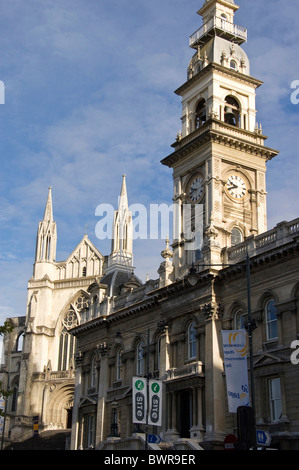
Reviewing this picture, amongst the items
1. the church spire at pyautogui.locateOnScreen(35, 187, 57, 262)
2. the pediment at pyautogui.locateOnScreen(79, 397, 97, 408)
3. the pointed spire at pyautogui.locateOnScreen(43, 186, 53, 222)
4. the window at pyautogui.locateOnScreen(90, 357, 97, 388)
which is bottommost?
the pediment at pyautogui.locateOnScreen(79, 397, 97, 408)

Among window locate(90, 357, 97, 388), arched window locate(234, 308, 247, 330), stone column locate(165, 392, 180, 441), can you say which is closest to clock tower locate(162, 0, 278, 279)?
arched window locate(234, 308, 247, 330)

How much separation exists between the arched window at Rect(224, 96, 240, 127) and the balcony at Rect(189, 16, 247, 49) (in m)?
5.07

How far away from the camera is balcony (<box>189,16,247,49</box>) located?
50500mm

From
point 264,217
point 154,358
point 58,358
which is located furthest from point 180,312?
point 58,358

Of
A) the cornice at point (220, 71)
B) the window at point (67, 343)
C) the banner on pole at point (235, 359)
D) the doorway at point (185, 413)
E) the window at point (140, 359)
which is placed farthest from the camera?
the window at point (67, 343)

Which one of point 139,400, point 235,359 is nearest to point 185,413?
point 139,400

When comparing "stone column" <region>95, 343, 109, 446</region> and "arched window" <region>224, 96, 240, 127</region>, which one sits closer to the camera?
"arched window" <region>224, 96, 240, 127</region>

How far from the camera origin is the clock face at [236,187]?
46.3 metres

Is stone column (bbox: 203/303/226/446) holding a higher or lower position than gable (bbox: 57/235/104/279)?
lower

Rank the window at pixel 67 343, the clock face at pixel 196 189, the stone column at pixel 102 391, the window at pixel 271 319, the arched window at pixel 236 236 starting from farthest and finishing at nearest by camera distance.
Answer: the window at pixel 67 343 → the stone column at pixel 102 391 → the clock face at pixel 196 189 → the arched window at pixel 236 236 → the window at pixel 271 319

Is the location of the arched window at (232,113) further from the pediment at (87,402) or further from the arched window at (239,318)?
the pediment at (87,402)

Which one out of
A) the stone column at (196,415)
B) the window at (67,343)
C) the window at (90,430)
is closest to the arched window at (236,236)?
the stone column at (196,415)

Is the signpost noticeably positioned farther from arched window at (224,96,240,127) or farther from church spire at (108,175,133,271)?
church spire at (108,175,133,271)

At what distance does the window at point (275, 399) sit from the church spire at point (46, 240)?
48104 millimetres
